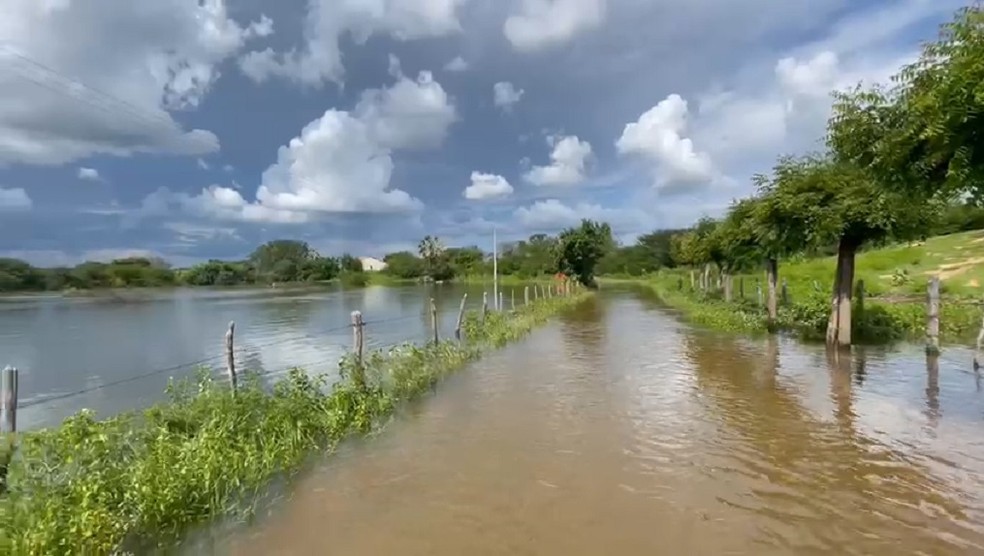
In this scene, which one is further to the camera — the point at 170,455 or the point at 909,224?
the point at 909,224

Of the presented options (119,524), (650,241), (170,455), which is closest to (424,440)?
(170,455)

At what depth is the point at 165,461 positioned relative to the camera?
552 cm

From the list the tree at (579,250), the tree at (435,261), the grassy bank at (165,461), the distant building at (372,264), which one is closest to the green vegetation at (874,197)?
the grassy bank at (165,461)

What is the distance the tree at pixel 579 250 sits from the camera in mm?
47812

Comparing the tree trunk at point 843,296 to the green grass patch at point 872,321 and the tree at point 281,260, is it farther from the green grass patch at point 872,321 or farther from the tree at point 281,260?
the tree at point 281,260

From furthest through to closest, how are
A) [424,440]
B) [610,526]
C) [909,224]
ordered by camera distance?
[909,224] → [424,440] → [610,526]

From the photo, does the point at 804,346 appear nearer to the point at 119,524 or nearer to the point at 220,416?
the point at 220,416

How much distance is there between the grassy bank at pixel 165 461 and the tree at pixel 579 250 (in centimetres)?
3949

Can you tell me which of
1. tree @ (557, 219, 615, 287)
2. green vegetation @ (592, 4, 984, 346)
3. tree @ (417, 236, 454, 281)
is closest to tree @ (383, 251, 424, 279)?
tree @ (417, 236, 454, 281)

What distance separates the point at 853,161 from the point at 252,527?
7.23 m

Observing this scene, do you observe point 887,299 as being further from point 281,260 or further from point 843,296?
point 281,260

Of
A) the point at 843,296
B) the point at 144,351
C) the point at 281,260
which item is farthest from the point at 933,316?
the point at 281,260

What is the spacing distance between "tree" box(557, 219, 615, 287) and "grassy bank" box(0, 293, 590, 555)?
3949 centimetres

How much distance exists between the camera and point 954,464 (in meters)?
6.18
